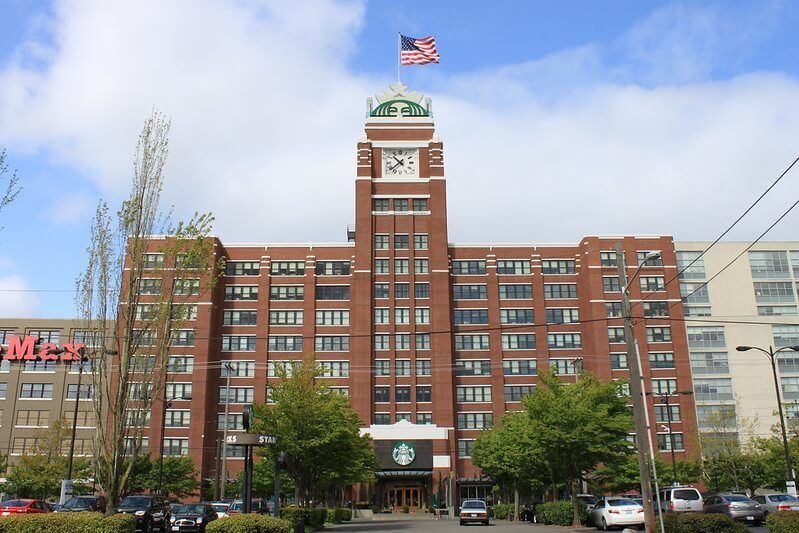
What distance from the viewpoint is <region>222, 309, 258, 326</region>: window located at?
8631cm

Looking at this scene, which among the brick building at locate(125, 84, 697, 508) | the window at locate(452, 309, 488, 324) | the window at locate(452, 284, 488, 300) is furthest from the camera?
the window at locate(452, 284, 488, 300)

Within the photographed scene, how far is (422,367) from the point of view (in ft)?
269

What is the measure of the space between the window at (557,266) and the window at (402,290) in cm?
1754

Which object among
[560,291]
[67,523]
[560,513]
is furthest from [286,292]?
[67,523]

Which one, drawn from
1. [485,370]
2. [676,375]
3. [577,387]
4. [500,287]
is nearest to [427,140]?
[500,287]

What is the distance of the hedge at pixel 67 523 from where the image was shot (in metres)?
18.3

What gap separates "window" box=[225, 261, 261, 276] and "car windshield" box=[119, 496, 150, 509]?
56143mm

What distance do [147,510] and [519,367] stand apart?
192 ft

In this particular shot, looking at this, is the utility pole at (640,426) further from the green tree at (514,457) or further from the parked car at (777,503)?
the green tree at (514,457)

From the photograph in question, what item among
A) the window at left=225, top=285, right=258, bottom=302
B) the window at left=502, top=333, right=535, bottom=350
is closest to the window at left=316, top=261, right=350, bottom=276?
the window at left=225, top=285, right=258, bottom=302

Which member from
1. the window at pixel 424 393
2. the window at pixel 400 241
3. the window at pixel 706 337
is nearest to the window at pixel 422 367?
the window at pixel 424 393

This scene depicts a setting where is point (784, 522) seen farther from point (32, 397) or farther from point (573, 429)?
point (32, 397)

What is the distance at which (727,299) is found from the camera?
9194cm

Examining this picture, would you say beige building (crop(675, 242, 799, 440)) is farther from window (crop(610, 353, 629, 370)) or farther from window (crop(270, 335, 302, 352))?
window (crop(270, 335, 302, 352))
